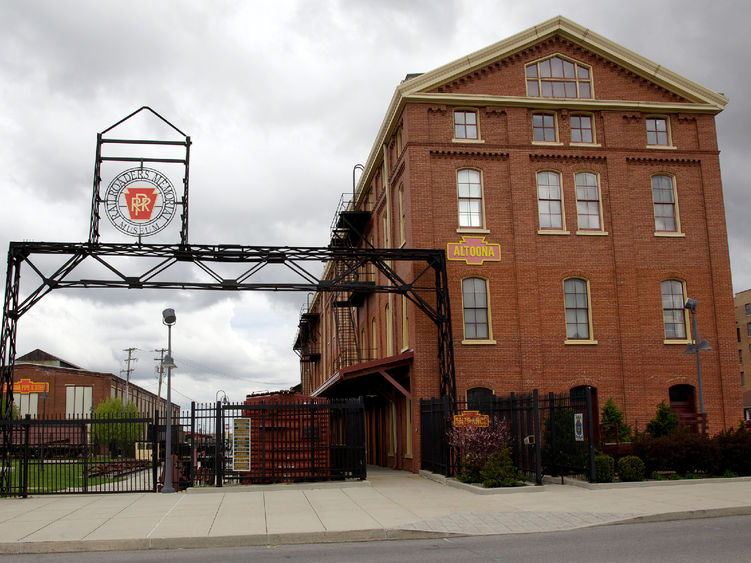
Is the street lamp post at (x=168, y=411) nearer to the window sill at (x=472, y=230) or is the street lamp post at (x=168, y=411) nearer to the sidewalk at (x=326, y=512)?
the sidewalk at (x=326, y=512)

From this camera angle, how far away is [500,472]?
18641 millimetres

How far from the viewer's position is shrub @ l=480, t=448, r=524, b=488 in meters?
18.6

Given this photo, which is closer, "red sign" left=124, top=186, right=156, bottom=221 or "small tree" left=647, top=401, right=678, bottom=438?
"red sign" left=124, top=186, right=156, bottom=221

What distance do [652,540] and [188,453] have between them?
51.0 ft

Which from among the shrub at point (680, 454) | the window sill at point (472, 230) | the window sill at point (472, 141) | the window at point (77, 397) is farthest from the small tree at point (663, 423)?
the window at point (77, 397)

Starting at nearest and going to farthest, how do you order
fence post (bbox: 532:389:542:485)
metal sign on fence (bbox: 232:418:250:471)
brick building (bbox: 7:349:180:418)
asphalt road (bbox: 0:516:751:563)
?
asphalt road (bbox: 0:516:751:563), fence post (bbox: 532:389:542:485), metal sign on fence (bbox: 232:418:250:471), brick building (bbox: 7:349:180:418)

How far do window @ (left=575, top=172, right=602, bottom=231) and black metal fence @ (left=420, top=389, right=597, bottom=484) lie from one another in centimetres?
812

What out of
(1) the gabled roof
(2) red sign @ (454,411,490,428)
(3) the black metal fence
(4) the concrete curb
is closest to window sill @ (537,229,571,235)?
(1) the gabled roof

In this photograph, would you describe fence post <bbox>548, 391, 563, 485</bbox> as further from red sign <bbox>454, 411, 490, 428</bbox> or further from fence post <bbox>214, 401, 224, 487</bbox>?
fence post <bbox>214, 401, 224, 487</bbox>

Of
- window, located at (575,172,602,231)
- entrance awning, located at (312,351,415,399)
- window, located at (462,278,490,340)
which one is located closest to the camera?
entrance awning, located at (312,351,415,399)

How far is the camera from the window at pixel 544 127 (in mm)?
27750

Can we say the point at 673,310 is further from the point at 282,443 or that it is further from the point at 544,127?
the point at 282,443

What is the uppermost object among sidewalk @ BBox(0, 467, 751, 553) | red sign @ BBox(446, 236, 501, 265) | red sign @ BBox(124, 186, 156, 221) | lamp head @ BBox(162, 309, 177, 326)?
red sign @ BBox(124, 186, 156, 221)

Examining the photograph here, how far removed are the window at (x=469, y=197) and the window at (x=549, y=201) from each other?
2.22m
